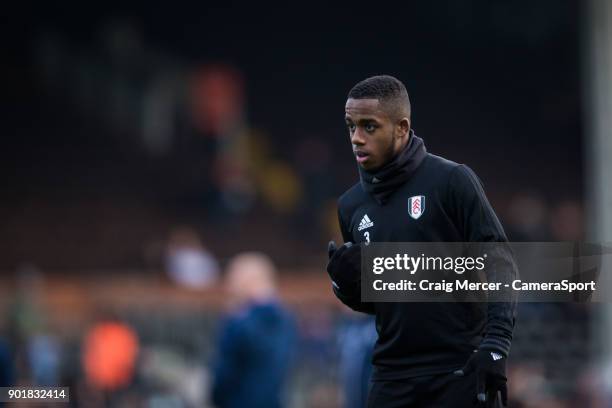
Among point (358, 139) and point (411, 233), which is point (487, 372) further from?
point (358, 139)

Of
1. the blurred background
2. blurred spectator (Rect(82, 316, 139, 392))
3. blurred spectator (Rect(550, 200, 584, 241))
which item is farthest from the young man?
blurred spectator (Rect(550, 200, 584, 241))

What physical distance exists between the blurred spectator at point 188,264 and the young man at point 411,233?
38.5ft

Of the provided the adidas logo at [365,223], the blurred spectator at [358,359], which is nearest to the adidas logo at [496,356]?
the adidas logo at [365,223]

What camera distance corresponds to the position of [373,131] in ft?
14.6

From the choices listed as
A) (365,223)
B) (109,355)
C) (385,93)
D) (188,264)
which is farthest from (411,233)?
(188,264)

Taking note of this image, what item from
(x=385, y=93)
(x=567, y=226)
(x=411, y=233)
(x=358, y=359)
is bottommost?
(x=358, y=359)

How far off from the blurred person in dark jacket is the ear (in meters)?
3.66

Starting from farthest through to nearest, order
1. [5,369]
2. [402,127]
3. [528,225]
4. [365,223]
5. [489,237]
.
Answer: [528,225], [5,369], [365,223], [402,127], [489,237]

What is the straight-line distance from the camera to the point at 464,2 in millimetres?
21828

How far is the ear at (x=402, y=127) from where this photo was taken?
448cm

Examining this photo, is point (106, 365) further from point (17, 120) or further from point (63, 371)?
point (17, 120)

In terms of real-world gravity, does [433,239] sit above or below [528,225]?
below

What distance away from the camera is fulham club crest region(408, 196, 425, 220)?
4398mm

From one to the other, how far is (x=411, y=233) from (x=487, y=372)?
63 cm
